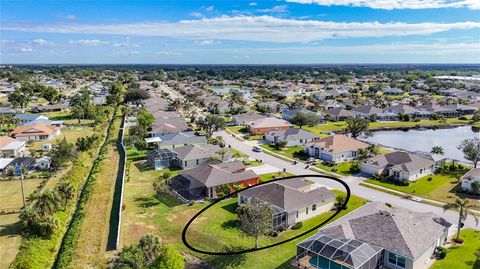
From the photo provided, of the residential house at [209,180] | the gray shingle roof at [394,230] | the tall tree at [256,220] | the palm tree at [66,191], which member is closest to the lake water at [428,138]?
the gray shingle roof at [394,230]

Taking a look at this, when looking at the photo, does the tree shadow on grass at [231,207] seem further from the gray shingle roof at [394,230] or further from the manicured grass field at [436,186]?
the manicured grass field at [436,186]

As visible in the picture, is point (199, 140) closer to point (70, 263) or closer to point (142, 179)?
point (142, 179)

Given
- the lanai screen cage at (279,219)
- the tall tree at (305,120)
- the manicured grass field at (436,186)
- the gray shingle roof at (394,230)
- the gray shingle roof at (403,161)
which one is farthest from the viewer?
the tall tree at (305,120)

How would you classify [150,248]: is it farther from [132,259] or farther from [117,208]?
[117,208]

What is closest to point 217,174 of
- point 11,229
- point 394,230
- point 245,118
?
point 11,229

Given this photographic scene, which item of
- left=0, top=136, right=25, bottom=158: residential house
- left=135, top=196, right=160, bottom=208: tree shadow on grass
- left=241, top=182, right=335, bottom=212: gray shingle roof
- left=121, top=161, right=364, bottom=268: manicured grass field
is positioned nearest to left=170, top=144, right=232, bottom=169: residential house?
left=121, top=161, right=364, bottom=268: manicured grass field
